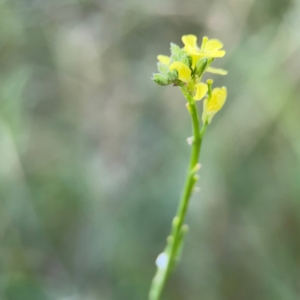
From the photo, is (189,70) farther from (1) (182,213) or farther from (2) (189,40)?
(1) (182,213)

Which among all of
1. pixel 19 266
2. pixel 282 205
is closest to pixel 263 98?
pixel 282 205

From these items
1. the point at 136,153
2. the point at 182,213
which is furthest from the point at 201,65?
the point at 136,153

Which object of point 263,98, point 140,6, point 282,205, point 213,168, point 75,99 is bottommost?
point 282,205

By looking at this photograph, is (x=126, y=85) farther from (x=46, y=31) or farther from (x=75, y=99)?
(x=46, y=31)

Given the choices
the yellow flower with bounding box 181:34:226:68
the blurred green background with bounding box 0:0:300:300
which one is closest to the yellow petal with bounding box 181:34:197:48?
the yellow flower with bounding box 181:34:226:68

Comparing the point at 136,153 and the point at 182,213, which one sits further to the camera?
the point at 136,153

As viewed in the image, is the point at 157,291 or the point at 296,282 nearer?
the point at 157,291

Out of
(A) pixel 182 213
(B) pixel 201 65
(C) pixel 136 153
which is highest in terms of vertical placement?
(C) pixel 136 153
